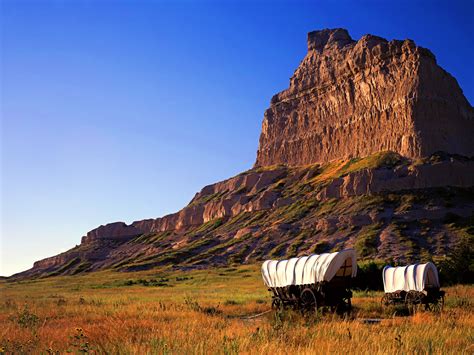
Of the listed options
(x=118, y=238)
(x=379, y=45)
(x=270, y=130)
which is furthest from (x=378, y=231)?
(x=118, y=238)

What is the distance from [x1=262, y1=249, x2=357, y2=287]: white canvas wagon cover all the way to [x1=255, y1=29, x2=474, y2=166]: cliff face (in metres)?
81.7

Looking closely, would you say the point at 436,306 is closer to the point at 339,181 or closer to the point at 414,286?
the point at 414,286

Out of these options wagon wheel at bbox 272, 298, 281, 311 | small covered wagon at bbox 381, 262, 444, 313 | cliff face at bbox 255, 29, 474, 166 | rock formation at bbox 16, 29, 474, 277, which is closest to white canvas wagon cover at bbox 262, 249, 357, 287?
wagon wheel at bbox 272, 298, 281, 311

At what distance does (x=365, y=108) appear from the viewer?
368ft

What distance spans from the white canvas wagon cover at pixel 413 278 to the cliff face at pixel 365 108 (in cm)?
Answer: 7753

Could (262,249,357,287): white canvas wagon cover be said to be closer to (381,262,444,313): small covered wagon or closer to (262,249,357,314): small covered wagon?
(262,249,357,314): small covered wagon

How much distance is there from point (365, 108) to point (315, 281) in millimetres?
102420

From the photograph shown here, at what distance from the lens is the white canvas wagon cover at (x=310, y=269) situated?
16141 millimetres

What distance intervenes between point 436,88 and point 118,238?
95.7 m

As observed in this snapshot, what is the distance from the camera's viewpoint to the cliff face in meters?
98.3

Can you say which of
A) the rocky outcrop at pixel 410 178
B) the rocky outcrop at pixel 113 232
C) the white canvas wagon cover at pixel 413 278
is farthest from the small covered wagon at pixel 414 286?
the rocky outcrop at pixel 113 232

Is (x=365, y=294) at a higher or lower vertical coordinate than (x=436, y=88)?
lower

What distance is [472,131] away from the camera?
355ft

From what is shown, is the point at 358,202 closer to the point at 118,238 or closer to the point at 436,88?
the point at 436,88
